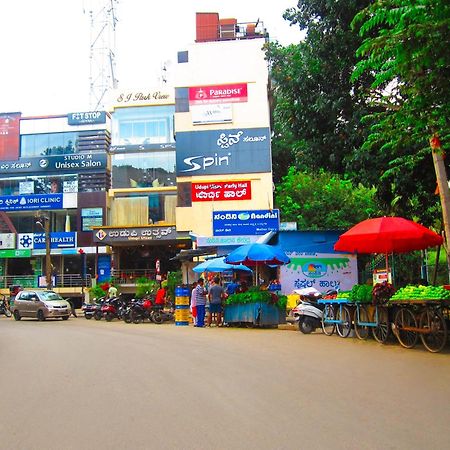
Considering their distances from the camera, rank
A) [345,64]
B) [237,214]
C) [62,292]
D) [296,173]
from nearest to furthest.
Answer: [345,64]
[237,214]
[296,173]
[62,292]

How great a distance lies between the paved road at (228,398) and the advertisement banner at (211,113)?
31.9 m

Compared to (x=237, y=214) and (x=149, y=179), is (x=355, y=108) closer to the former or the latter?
(x=237, y=214)

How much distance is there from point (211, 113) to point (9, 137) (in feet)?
53.9

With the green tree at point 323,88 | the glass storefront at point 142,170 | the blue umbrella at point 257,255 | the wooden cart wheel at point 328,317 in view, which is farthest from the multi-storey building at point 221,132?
the green tree at point 323,88

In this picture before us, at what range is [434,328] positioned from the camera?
10.3 meters

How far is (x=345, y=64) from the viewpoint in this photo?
12.8 m

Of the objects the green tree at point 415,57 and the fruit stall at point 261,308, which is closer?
the green tree at point 415,57

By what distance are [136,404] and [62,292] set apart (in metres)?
38.1

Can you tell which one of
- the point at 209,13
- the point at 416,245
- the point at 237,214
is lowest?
the point at 416,245

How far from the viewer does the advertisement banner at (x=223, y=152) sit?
41344 mm

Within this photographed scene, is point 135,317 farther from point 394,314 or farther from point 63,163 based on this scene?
point 63,163

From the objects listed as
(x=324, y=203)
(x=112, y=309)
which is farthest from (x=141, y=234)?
(x=112, y=309)

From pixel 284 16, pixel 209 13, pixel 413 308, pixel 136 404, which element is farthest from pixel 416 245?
pixel 209 13

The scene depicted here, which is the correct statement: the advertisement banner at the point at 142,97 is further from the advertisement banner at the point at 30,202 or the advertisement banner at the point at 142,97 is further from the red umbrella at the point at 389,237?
the red umbrella at the point at 389,237
